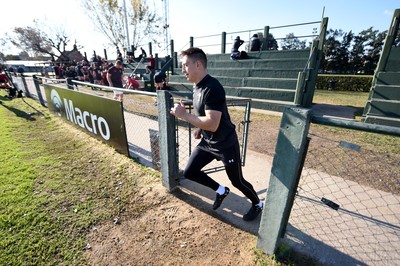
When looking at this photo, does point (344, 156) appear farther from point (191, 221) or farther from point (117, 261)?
point (117, 261)

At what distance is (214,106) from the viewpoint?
75.0 inches

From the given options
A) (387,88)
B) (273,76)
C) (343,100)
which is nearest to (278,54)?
(273,76)

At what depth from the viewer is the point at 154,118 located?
722cm

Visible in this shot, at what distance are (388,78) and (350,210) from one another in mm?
6194

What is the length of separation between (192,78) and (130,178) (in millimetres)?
2347

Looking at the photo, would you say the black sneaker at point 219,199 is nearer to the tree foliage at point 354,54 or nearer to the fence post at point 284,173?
the fence post at point 284,173

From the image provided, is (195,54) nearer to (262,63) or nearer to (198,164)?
(198,164)

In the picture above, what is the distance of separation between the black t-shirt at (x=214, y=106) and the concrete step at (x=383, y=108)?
6955 millimetres

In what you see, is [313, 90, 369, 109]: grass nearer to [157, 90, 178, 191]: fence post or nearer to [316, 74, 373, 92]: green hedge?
[316, 74, 373, 92]: green hedge

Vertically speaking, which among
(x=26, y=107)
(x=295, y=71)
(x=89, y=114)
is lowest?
(x=26, y=107)

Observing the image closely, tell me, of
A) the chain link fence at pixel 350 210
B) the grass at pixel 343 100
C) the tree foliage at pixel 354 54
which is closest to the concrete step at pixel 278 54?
the grass at pixel 343 100

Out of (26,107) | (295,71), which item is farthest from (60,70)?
(295,71)

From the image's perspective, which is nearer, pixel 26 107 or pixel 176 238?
pixel 176 238

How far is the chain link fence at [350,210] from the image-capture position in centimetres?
216
